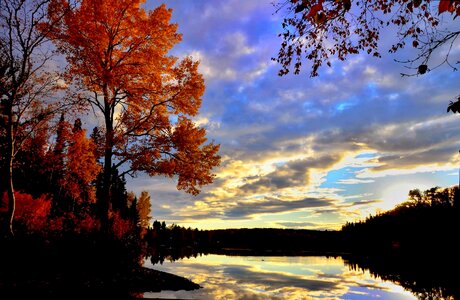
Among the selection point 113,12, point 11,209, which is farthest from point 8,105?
point 113,12

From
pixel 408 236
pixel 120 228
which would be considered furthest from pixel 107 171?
pixel 408 236

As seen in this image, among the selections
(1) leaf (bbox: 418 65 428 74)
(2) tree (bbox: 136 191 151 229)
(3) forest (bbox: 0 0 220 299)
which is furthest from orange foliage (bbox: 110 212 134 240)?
(2) tree (bbox: 136 191 151 229)

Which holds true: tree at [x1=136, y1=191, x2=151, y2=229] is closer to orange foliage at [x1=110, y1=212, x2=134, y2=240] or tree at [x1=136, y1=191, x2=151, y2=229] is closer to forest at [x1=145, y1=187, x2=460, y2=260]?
forest at [x1=145, y1=187, x2=460, y2=260]

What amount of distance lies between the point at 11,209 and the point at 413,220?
84.2m

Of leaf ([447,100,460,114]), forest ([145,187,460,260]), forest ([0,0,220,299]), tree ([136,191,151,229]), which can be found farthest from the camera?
tree ([136,191,151,229])

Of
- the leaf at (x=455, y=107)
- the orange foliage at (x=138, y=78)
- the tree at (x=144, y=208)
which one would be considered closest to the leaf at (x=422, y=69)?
the leaf at (x=455, y=107)

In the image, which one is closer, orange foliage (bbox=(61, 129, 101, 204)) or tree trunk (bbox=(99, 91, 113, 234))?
tree trunk (bbox=(99, 91, 113, 234))

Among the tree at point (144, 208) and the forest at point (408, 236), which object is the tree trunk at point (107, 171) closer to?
the forest at point (408, 236)

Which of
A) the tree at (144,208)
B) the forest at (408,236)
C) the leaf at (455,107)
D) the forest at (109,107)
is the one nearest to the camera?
the leaf at (455,107)

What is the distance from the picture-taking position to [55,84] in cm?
2033

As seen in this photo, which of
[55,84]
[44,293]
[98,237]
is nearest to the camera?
[44,293]

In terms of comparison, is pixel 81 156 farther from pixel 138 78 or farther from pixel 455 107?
pixel 455 107

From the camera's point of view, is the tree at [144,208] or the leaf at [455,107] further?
the tree at [144,208]

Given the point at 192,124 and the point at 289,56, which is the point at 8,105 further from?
the point at 289,56
